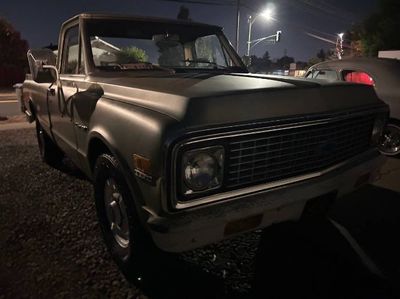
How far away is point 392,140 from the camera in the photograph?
5.88 metres

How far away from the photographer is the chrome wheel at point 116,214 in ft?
8.52

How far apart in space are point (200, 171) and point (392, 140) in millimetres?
5001

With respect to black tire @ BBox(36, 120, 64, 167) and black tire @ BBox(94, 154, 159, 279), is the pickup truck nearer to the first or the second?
black tire @ BBox(94, 154, 159, 279)

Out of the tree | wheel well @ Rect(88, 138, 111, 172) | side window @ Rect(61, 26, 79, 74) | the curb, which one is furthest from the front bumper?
the tree

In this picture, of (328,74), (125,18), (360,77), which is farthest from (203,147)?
(328,74)

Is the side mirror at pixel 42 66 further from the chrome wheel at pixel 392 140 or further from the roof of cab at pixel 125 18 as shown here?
the chrome wheel at pixel 392 140

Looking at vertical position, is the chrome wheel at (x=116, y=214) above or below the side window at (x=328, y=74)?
below

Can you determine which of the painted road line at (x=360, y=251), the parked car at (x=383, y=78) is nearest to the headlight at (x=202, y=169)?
the painted road line at (x=360, y=251)

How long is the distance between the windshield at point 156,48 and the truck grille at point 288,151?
161 centimetres

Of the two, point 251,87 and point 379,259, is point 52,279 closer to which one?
point 251,87

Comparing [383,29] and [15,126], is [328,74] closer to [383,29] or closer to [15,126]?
[15,126]

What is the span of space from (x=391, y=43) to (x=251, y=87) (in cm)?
3002

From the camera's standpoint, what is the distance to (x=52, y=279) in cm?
257

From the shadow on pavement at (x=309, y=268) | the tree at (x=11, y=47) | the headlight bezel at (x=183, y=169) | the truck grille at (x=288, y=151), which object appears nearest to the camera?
the headlight bezel at (x=183, y=169)
